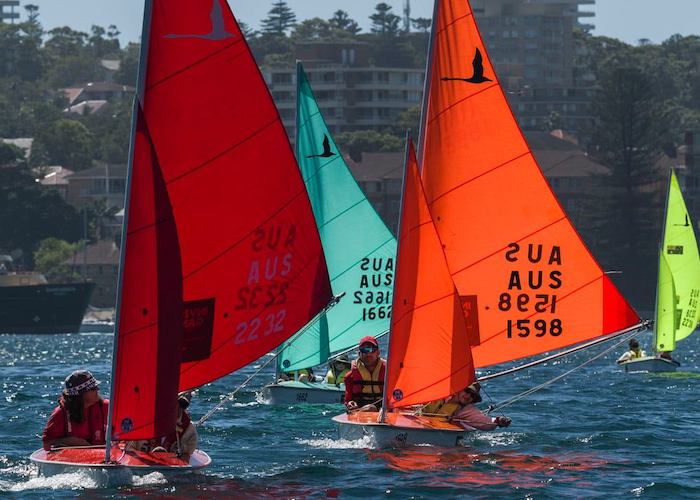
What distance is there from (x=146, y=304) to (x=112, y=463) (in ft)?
6.00

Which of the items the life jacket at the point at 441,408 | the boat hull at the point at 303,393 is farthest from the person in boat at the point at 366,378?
the boat hull at the point at 303,393

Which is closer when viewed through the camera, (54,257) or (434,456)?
(434,456)

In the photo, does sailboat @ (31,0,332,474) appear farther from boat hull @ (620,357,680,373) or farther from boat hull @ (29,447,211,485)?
boat hull @ (620,357,680,373)

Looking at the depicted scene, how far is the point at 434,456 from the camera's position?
25094 mm

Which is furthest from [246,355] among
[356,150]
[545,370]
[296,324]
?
[356,150]

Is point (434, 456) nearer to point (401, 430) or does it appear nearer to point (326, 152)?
point (401, 430)

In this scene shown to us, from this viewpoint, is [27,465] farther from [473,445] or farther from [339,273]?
[339,273]

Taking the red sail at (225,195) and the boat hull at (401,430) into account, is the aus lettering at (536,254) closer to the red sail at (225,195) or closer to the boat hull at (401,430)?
the boat hull at (401,430)

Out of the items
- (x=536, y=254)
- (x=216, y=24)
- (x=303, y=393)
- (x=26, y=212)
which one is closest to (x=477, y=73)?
(x=536, y=254)

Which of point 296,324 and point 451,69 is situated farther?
point 451,69

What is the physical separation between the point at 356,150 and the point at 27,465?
164086 mm

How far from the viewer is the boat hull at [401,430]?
25516 mm

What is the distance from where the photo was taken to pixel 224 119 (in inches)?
923

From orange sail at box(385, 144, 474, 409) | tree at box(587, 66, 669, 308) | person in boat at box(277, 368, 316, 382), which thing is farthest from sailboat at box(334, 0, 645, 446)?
tree at box(587, 66, 669, 308)
